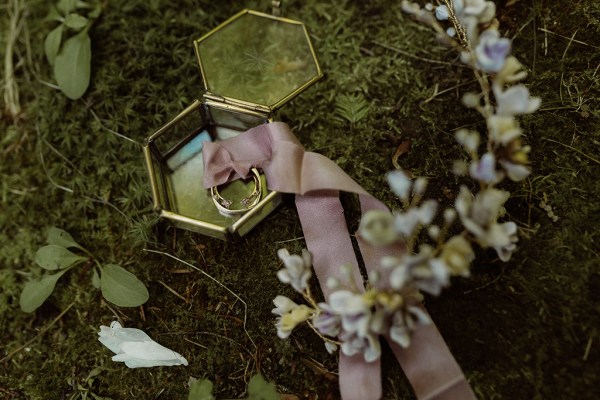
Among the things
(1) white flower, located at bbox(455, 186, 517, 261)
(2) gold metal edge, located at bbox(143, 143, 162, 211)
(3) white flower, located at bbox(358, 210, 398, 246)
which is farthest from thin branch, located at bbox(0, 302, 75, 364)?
(1) white flower, located at bbox(455, 186, 517, 261)

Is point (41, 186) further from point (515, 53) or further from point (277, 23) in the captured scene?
point (515, 53)

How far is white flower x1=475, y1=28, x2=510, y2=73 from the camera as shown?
93 cm

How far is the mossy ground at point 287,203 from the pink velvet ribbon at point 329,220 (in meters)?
0.07

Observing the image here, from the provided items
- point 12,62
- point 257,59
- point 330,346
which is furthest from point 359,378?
point 12,62

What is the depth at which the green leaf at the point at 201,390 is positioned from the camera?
1154mm

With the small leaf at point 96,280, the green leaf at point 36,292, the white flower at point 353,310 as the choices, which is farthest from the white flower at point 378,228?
the green leaf at point 36,292

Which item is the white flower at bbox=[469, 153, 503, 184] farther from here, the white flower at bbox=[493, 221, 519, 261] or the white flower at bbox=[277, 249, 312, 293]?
the white flower at bbox=[277, 249, 312, 293]

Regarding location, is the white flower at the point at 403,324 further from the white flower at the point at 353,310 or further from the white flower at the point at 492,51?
the white flower at the point at 492,51

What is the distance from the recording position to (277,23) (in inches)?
59.2

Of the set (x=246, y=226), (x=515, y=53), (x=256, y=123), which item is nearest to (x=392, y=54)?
(x=515, y=53)

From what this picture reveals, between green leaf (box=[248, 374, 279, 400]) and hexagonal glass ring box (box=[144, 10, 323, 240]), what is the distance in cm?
32

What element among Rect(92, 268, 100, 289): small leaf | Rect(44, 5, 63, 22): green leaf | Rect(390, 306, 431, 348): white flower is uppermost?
Rect(44, 5, 63, 22): green leaf

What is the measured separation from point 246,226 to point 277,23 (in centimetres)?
60

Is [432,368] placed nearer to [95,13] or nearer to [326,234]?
[326,234]
